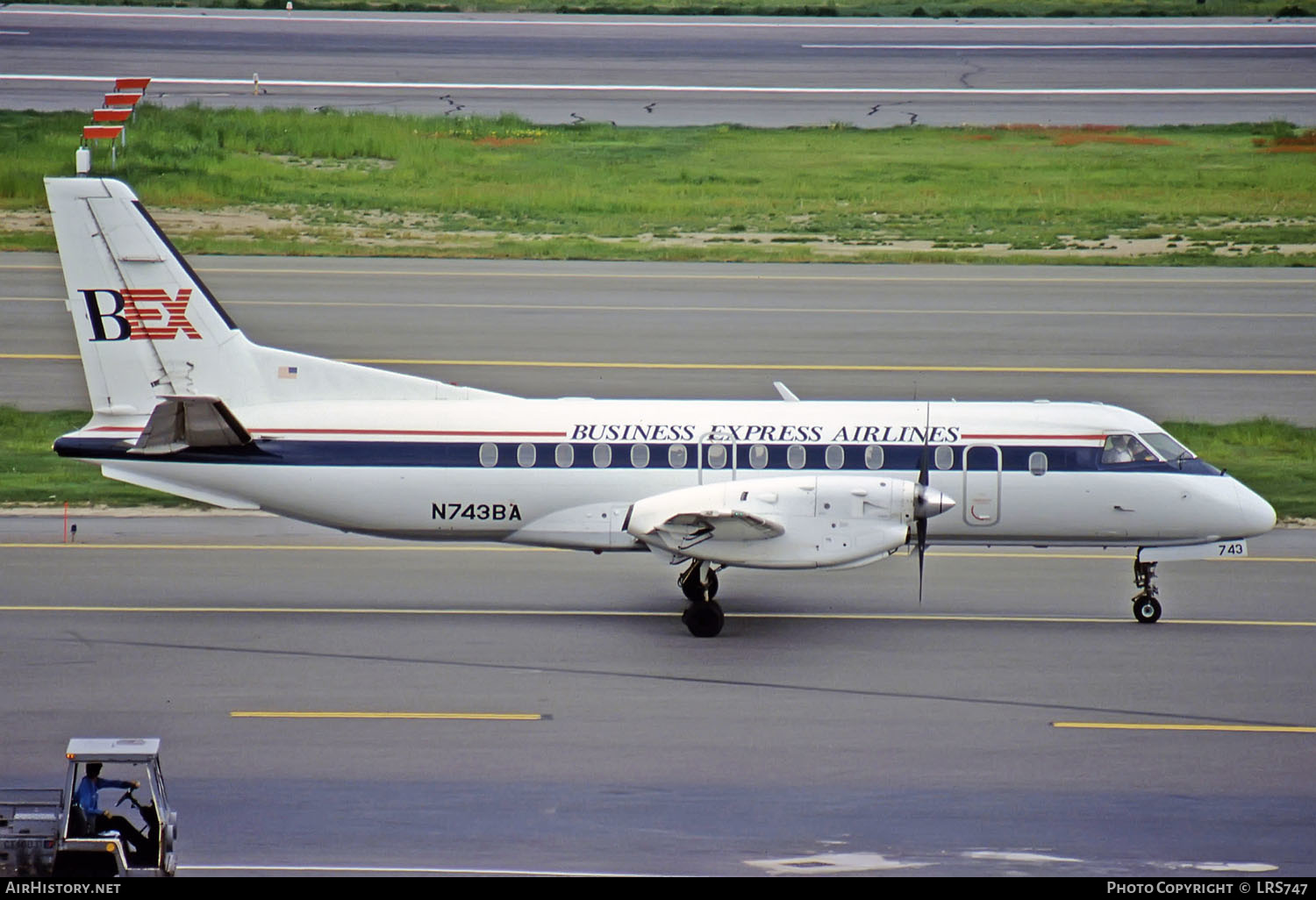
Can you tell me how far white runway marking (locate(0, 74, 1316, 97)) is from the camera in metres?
63.5

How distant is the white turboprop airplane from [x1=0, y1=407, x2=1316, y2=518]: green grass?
6.98m

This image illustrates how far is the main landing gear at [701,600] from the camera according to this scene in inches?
830

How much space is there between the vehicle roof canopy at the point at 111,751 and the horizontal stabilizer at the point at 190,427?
323 inches

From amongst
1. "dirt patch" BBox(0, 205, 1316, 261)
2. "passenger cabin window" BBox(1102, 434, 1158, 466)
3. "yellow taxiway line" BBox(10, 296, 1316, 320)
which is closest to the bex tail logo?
"passenger cabin window" BBox(1102, 434, 1158, 466)

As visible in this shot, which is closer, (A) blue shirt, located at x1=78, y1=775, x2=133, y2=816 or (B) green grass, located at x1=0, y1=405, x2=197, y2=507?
(A) blue shirt, located at x1=78, y1=775, x2=133, y2=816

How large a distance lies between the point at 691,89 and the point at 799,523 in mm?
47189

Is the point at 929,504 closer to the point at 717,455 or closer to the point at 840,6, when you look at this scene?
the point at 717,455

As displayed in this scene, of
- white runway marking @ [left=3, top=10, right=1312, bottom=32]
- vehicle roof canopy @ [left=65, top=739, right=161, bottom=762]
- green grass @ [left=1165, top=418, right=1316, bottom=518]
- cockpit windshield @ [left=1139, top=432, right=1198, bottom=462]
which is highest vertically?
white runway marking @ [left=3, top=10, right=1312, bottom=32]

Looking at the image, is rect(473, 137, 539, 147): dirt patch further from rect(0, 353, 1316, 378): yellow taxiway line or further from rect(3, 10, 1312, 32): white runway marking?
rect(0, 353, 1316, 378): yellow taxiway line

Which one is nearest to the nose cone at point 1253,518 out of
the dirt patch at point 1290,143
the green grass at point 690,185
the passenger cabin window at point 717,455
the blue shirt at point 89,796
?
the passenger cabin window at point 717,455

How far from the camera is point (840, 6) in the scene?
85.6 meters

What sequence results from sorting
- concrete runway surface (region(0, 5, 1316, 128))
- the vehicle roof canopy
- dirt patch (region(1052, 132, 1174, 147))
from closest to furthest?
the vehicle roof canopy < dirt patch (region(1052, 132, 1174, 147)) < concrete runway surface (region(0, 5, 1316, 128))

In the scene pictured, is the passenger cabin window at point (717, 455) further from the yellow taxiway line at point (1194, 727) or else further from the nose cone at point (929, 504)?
the yellow taxiway line at point (1194, 727)
